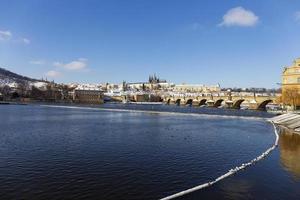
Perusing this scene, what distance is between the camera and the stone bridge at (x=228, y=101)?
11938cm

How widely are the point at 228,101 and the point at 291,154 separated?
109 metres

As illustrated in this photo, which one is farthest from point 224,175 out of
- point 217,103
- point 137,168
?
point 217,103

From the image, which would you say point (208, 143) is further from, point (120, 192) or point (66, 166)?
point (120, 192)

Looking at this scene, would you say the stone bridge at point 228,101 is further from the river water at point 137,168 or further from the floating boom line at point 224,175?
the floating boom line at point 224,175

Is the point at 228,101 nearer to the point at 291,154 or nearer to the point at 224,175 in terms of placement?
the point at 291,154

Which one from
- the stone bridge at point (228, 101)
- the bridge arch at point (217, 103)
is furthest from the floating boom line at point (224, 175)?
the bridge arch at point (217, 103)

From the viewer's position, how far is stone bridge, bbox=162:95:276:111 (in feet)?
392

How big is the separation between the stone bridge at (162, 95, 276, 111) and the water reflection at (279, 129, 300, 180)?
3115 inches

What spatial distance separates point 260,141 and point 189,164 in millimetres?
15617

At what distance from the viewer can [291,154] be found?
29250mm

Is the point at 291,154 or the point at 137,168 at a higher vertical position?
the point at 137,168

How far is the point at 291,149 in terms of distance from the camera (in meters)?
31.7

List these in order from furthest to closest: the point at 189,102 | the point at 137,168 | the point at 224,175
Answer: the point at 189,102 < the point at 137,168 < the point at 224,175

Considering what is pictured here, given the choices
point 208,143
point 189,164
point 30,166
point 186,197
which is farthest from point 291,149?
point 30,166
